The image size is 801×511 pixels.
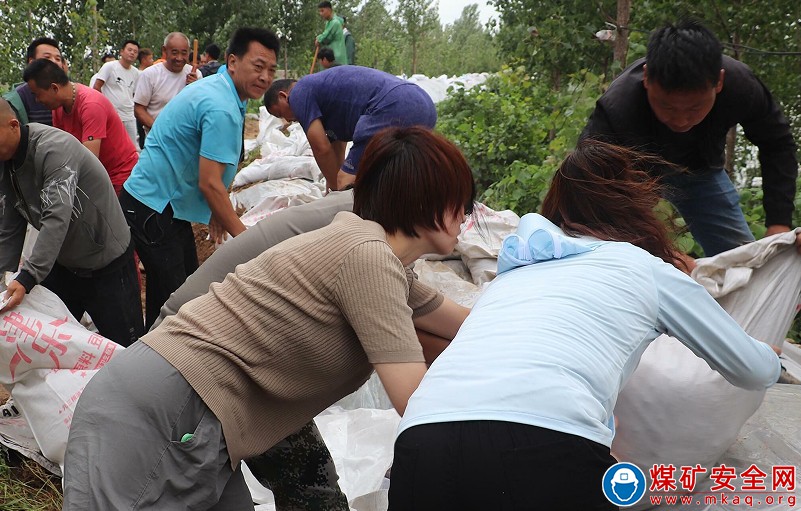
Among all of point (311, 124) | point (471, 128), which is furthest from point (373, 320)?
point (471, 128)

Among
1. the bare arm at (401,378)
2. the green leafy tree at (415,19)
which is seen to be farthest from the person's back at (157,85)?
the green leafy tree at (415,19)

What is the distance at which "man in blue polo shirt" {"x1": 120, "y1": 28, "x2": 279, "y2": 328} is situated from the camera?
294 cm

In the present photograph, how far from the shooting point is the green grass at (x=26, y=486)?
2486 millimetres

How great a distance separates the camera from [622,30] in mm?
4543

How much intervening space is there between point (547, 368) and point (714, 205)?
69.4 inches

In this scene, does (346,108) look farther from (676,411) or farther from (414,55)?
(414,55)

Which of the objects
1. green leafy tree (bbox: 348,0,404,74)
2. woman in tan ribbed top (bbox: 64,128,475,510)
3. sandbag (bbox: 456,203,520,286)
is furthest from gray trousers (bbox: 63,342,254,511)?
green leafy tree (bbox: 348,0,404,74)

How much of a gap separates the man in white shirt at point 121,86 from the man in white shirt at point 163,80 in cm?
45

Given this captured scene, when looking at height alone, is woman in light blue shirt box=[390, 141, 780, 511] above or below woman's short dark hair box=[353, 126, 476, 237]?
below

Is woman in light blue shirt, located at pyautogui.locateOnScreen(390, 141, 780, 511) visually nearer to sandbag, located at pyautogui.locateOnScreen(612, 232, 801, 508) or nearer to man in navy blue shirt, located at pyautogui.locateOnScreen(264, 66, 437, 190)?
sandbag, located at pyautogui.locateOnScreen(612, 232, 801, 508)

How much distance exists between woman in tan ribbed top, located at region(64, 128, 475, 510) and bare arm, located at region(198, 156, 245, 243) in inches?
57.9

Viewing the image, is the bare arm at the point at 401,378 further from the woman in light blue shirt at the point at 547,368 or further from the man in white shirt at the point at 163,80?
the man in white shirt at the point at 163,80

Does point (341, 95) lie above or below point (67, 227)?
above

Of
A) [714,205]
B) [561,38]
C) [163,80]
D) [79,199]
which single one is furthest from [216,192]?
[561,38]
